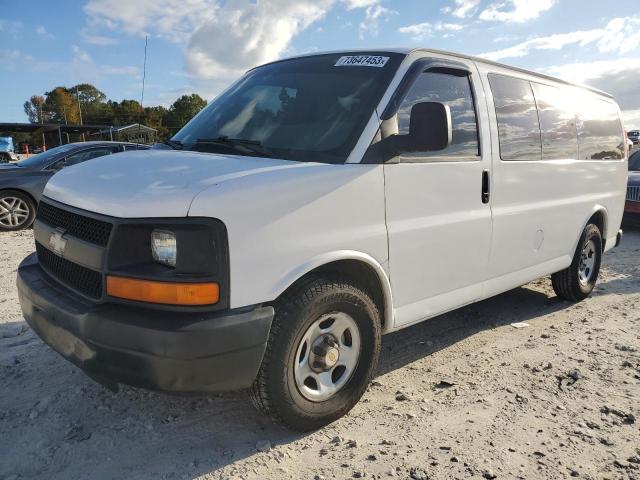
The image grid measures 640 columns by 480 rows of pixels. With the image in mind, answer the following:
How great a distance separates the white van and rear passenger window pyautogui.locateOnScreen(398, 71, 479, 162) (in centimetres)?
1

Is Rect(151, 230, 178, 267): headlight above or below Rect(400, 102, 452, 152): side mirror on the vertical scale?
below

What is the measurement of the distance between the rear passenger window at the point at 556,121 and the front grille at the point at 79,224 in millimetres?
3517

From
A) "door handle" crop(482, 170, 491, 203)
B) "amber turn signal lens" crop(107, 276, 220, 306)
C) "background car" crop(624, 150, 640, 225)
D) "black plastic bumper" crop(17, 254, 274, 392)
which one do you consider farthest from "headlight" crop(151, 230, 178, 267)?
"background car" crop(624, 150, 640, 225)

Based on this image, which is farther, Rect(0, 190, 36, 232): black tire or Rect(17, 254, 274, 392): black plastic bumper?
Rect(0, 190, 36, 232): black tire

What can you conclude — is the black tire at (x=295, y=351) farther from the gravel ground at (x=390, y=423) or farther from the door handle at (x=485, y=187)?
the door handle at (x=485, y=187)

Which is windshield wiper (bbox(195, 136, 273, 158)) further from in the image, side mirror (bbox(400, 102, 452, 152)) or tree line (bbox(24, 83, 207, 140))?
tree line (bbox(24, 83, 207, 140))

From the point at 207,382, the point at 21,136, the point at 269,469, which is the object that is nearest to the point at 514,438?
the point at 269,469

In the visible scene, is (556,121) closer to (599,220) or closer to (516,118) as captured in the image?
(516,118)

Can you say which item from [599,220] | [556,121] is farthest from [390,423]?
[599,220]

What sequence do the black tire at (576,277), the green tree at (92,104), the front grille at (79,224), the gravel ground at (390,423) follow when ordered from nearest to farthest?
the front grille at (79,224) < the gravel ground at (390,423) < the black tire at (576,277) < the green tree at (92,104)

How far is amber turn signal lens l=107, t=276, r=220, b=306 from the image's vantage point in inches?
A: 89.1

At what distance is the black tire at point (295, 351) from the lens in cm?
251

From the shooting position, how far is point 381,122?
2.95 m

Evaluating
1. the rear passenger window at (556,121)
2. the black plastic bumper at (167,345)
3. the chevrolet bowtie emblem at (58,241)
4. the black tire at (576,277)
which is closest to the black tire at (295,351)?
the black plastic bumper at (167,345)
